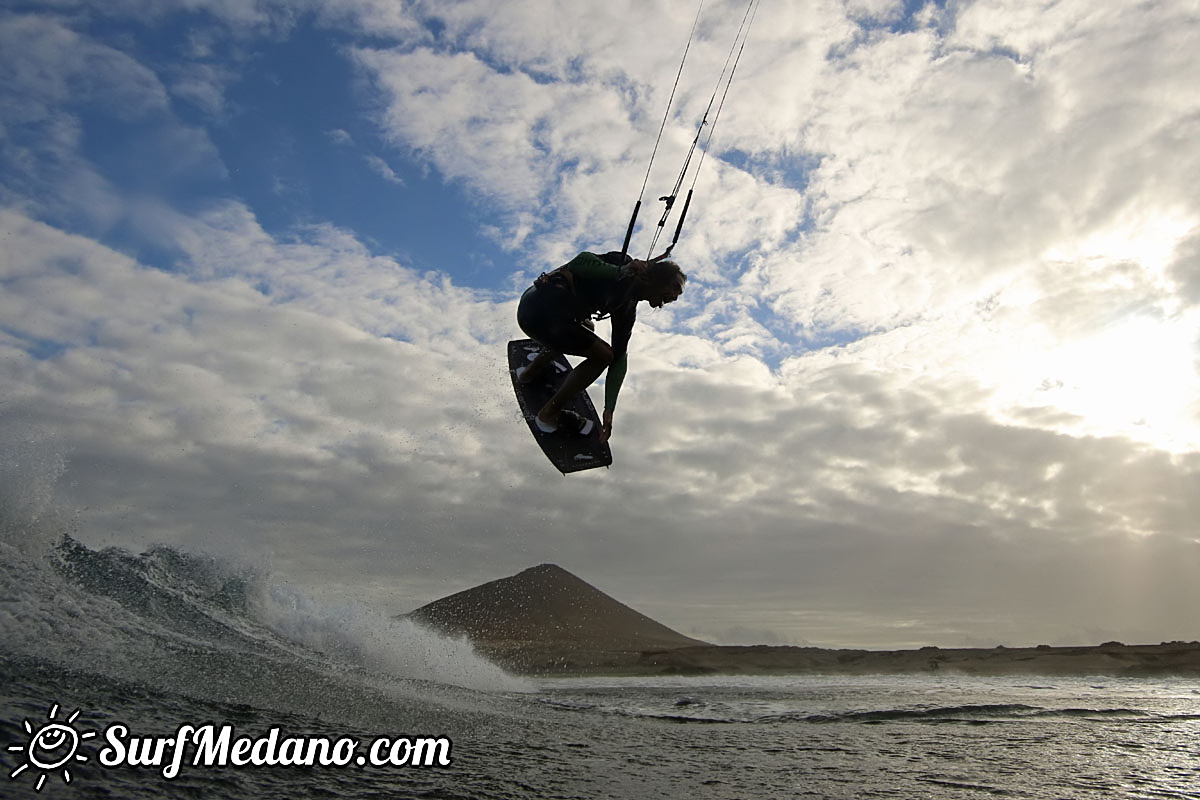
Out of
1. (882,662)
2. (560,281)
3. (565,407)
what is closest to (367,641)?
(565,407)

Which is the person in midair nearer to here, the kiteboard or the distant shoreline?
the kiteboard

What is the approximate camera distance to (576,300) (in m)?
8.48

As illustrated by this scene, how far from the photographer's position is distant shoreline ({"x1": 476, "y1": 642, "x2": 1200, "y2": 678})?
2653 cm

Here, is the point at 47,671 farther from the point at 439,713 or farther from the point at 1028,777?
the point at 1028,777

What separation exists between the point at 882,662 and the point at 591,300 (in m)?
29.1

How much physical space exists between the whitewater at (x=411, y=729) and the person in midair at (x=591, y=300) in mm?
4196

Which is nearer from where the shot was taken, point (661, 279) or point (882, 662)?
point (661, 279)

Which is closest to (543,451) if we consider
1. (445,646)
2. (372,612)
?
(372,612)

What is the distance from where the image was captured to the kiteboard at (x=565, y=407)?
32.0 feet

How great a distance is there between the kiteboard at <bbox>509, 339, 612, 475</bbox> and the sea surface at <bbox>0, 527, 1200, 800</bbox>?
319cm

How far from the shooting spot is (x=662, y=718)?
34.1ft

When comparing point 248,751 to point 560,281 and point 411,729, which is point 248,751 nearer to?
point 411,729

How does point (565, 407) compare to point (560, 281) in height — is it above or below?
below

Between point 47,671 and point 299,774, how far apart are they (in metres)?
3.28
